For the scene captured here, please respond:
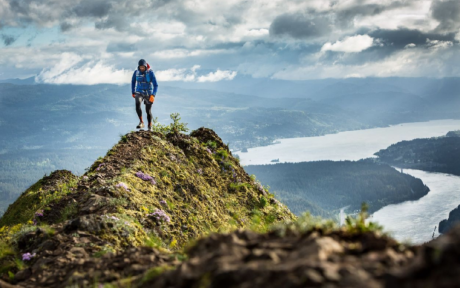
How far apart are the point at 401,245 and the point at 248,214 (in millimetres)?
15563

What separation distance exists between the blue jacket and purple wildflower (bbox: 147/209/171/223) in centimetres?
1266

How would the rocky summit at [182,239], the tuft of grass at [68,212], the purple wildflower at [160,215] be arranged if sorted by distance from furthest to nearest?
the purple wildflower at [160,215] → the tuft of grass at [68,212] → the rocky summit at [182,239]

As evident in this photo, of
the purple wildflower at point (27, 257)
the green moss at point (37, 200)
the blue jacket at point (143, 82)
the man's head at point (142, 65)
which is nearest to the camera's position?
the purple wildflower at point (27, 257)

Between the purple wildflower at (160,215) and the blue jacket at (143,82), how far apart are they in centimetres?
1266

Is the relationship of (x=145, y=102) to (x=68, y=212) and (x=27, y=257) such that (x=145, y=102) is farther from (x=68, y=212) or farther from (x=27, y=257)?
(x=27, y=257)

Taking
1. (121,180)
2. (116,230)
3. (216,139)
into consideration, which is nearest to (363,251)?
(116,230)

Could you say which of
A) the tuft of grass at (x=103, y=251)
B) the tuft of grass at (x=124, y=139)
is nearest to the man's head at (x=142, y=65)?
the tuft of grass at (x=124, y=139)

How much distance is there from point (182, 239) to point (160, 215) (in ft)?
4.12

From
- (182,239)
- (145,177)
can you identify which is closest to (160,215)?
(182,239)

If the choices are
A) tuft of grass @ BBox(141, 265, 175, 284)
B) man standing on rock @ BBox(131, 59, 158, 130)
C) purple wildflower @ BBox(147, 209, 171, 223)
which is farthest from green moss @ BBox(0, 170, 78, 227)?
tuft of grass @ BBox(141, 265, 175, 284)

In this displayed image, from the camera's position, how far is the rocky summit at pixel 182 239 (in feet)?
14.8

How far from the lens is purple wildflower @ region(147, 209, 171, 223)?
1402cm

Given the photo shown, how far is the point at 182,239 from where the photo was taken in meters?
14.2

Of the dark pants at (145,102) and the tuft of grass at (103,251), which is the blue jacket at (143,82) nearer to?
the dark pants at (145,102)
